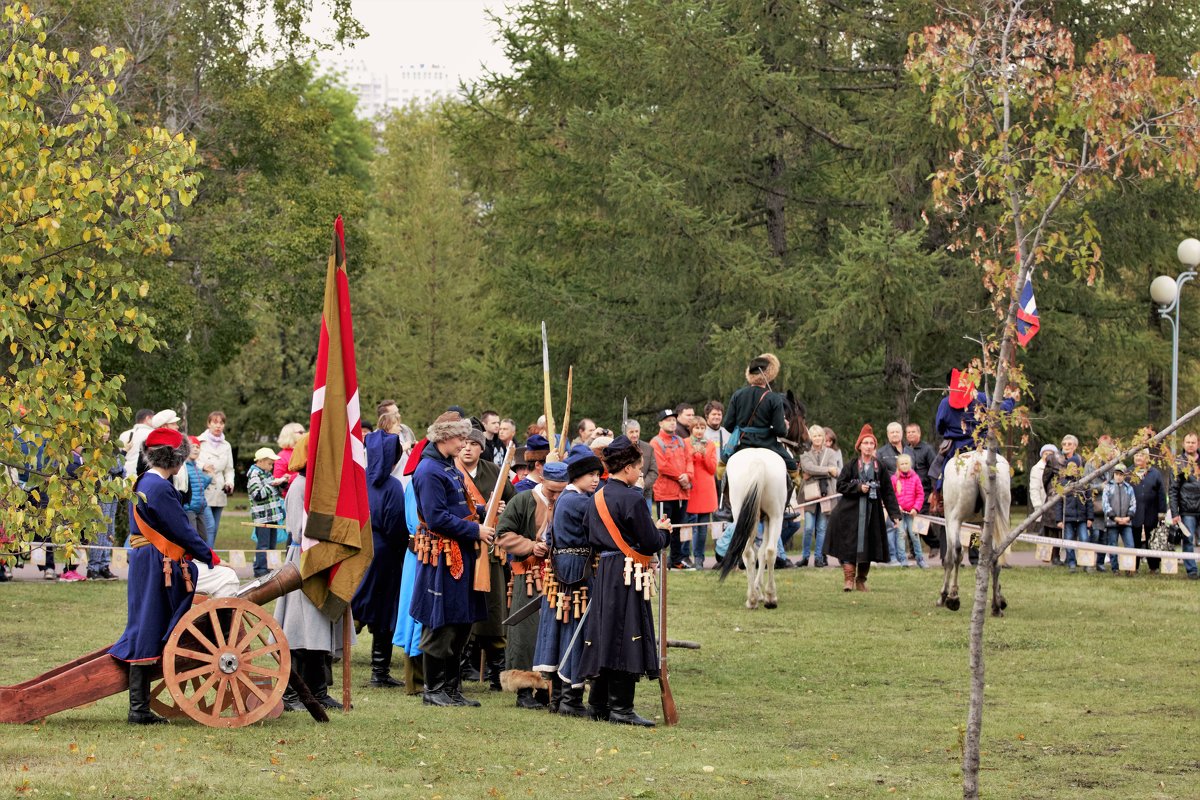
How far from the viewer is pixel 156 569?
10.6 metres

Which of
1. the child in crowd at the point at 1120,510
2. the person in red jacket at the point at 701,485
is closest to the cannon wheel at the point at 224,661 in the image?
the person in red jacket at the point at 701,485

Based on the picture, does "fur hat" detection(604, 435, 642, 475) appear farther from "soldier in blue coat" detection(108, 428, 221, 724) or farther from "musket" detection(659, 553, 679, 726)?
"soldier in blue coat" detection(108, 428, 221, 724)

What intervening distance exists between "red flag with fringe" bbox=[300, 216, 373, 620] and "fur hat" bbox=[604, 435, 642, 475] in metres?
1.65

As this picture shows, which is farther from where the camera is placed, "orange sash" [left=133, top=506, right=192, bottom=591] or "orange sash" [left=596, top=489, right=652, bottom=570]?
"orange sash" [left=596, top=489, right=652, bottom=570]

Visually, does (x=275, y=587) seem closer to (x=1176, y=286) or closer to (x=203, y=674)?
(x=203, y=674)

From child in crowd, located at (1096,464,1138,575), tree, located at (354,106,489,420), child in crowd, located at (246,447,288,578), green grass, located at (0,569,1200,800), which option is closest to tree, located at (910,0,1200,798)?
green grass, located at (0,569,1200,800)

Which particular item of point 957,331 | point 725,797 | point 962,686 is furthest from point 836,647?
point 957,331

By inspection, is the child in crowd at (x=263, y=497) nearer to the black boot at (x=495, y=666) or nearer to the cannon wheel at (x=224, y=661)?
the black boot at (x=495, y=666)

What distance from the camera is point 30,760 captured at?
29.5 feet

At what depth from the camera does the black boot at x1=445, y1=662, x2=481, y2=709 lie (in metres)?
11.9

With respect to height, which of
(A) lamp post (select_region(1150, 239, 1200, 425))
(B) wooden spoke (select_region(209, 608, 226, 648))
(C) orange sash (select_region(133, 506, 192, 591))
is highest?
(A) lamp post (select_region(1150, 239, 1200, 425))

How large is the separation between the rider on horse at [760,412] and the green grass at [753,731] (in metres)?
1.87

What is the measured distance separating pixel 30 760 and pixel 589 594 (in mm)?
3905

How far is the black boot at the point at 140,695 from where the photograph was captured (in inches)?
410
